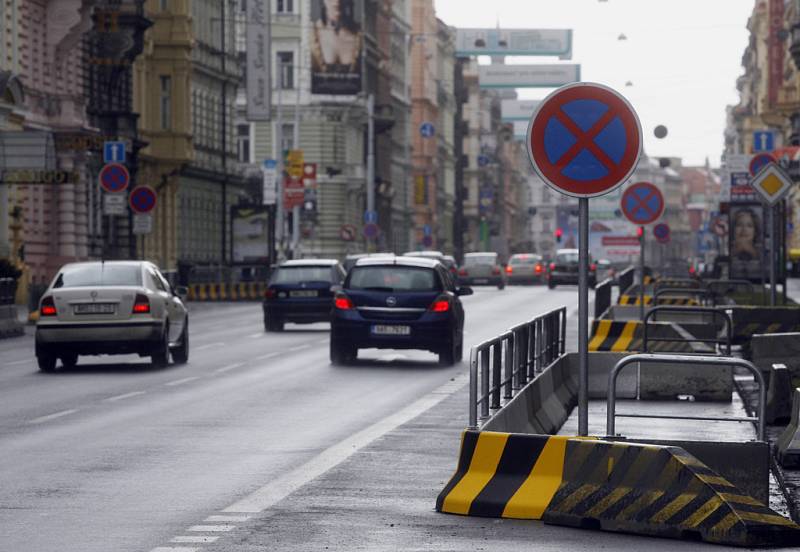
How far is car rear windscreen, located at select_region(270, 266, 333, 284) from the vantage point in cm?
3825

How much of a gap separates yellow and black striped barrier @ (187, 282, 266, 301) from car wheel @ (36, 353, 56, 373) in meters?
35.3

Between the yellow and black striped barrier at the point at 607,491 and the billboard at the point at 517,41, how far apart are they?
75329 mm

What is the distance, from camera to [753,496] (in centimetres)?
1094

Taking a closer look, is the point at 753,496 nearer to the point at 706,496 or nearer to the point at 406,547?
the point at 706,496

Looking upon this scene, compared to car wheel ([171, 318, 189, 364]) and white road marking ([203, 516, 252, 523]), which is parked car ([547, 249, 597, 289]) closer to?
car wheel ([171, 318, 189, 364])

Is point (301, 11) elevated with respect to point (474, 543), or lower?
elevated

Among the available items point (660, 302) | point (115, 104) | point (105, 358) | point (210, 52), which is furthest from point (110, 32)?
point (105, 358)

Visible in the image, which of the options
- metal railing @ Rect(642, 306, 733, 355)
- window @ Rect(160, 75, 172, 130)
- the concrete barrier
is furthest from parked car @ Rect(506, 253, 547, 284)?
the concrete barrier

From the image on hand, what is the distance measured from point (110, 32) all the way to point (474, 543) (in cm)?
5378

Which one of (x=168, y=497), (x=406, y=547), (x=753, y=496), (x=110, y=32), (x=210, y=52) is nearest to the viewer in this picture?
(x=406, y=547)

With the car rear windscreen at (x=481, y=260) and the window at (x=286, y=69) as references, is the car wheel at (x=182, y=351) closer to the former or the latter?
the car rear windscreen at (x=481, y=260)

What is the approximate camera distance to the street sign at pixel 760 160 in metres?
32.3

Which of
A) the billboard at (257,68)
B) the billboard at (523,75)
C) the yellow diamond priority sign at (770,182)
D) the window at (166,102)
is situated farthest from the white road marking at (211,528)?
the billboard at (523,75)

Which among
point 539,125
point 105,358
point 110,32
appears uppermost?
point 110,32
